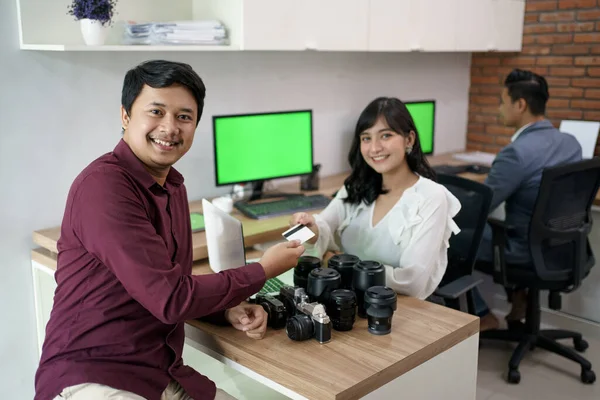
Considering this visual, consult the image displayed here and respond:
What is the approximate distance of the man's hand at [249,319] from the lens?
176 centimetres

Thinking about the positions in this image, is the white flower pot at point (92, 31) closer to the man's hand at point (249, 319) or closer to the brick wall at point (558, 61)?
the man's hand at point (249, 319)

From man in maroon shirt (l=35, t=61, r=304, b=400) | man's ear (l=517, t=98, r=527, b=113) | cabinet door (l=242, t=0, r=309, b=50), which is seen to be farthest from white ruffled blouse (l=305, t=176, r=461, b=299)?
man's ear (l=517, t=98, r=527, b=113)

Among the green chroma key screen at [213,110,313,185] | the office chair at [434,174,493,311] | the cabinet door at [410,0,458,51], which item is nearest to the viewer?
the office chair at [434,174,493,311]

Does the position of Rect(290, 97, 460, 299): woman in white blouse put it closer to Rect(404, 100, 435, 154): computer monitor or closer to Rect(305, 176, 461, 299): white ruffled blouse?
Rect(305, 176, 461, 299): white ruffled blouse

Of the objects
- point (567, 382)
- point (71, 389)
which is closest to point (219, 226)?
point (71, 389)

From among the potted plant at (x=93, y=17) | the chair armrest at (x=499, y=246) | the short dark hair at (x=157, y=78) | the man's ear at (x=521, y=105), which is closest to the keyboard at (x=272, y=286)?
the short dark hair at (x=157, y=78)

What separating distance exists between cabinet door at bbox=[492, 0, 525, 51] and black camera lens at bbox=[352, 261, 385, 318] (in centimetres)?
279

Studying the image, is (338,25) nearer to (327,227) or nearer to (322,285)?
(327,227)

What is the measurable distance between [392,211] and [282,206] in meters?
0.82

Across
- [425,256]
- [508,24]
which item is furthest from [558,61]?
[425,256]

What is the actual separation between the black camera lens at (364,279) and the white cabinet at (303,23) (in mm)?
1273

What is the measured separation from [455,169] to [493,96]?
0.91 metres

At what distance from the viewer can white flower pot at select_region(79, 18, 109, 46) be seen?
2.48 m

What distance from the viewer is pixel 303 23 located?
2986mm
